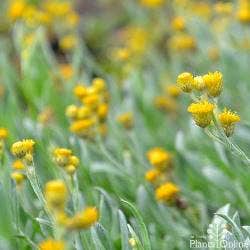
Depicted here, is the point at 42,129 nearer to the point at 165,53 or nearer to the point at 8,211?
the point at 8,211

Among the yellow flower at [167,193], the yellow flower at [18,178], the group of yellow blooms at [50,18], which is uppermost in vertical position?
the group of yellow blooms at [50,18]

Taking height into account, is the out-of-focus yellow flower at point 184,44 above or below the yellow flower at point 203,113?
below

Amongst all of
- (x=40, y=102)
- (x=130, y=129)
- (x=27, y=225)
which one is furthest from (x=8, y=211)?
(x=40, y=102)

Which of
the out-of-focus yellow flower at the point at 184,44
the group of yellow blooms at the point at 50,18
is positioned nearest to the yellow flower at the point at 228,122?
the out-of-focus yellow flower at the point at 184,44

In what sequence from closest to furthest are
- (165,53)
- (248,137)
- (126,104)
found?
(248,137), (126,104), (165,53)

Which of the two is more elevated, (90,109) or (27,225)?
(90,109)

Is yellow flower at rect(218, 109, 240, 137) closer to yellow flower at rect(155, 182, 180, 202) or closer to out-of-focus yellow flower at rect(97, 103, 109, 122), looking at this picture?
yellow flower at rect(155, 182, 180, 202)

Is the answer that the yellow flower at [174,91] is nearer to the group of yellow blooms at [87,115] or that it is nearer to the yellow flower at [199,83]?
the group of yellow blooms at [87,115]

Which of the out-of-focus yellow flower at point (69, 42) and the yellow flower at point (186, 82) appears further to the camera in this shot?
the out-of-focus yellow flower at point (69, 42)

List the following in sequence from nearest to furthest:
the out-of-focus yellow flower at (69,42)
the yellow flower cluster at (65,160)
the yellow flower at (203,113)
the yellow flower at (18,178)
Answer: the yellow flower at (203,113), the yellow flower cluster at (65,160), the yellow flower at (18,178), the out-of-focus yellow flower at (69,42)

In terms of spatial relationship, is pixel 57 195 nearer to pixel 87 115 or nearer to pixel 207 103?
pixel 207 103
